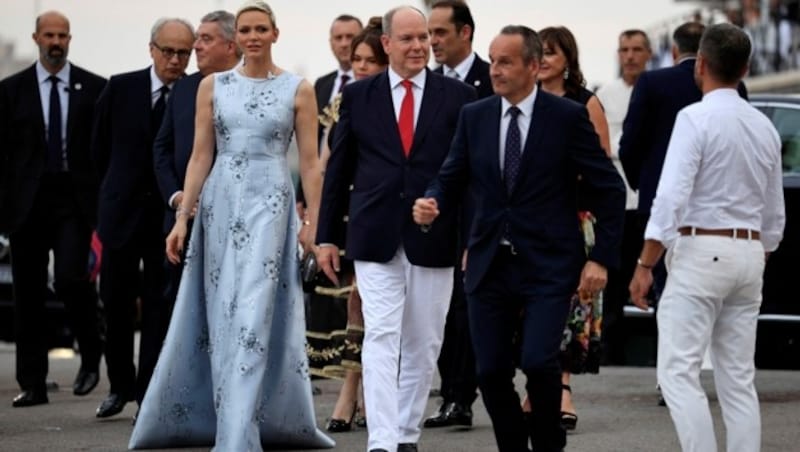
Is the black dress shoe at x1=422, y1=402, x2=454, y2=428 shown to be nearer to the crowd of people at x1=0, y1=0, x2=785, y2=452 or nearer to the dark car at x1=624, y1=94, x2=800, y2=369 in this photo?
the crowd of people at x1=0, y1=0, x2=785, y2=452

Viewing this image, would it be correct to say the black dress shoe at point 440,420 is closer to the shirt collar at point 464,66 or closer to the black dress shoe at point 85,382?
the shirt collar at point 464,66

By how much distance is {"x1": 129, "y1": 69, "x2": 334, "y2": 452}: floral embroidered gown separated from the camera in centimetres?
1038

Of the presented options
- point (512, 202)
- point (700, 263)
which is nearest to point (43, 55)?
point (512, 202)

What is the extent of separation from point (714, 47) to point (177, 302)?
3272 mm

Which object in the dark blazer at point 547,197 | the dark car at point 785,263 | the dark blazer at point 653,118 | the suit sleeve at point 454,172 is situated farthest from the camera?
the dark car at point 785,263

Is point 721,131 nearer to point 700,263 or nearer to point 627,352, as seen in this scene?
point 700,263

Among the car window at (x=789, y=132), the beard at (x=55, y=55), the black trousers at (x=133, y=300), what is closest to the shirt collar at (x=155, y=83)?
the black trousers at (x=133, y=300)

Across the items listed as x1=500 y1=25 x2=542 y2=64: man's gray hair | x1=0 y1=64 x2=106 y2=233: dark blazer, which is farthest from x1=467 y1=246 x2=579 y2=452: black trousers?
x1=0 y1=64 x2=106 y2=233: dark blazer

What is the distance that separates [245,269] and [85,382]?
4136mm

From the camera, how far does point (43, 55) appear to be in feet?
45.6

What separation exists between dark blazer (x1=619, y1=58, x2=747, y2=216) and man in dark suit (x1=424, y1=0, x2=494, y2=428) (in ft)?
2.75

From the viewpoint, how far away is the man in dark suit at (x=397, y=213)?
10219 millimetres

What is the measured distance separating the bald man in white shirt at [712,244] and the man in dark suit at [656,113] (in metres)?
3.44

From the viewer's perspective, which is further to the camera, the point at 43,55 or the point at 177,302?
the point at 43,55
